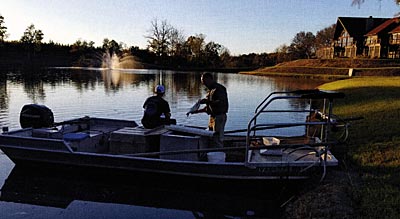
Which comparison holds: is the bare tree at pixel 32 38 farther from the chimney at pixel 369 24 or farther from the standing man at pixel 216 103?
the standing man at pixel 216 103

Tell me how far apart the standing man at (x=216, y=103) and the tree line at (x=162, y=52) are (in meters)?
82.1

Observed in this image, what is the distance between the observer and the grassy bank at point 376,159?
19.9 ft

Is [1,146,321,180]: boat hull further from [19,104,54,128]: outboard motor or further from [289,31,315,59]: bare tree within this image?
[289,31,315,59]: bare tree

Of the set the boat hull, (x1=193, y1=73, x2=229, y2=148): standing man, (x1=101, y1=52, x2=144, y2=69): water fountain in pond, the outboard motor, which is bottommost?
the boat hull

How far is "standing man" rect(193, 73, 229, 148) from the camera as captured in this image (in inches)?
348

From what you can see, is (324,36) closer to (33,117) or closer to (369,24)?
(369,24)

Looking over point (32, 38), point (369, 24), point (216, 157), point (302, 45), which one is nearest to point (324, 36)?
point (302, 45)

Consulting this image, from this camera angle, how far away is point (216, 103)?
894cm

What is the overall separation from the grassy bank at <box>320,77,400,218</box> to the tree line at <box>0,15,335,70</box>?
78095 mm

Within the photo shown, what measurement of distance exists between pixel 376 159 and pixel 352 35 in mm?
73856

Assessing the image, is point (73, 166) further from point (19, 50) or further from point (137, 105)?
point (19, 50)

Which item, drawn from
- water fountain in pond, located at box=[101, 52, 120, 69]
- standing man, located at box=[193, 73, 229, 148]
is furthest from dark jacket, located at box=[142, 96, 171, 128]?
water fountain in pond, located at box=[101, 52, 120, 69]

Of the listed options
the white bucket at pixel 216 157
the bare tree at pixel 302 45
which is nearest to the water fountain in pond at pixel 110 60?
the bare tree at pixel 302 45

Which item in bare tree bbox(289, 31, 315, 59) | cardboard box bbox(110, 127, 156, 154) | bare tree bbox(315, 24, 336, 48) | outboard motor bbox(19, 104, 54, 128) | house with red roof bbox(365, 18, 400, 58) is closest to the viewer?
cardboard box bbox(110, 127, 156, 154)
